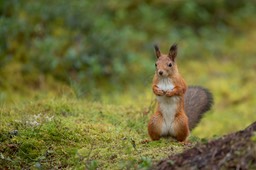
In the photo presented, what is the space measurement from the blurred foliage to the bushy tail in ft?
8.98

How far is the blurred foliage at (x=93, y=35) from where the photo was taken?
9.85 m

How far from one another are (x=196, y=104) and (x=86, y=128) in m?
1.33

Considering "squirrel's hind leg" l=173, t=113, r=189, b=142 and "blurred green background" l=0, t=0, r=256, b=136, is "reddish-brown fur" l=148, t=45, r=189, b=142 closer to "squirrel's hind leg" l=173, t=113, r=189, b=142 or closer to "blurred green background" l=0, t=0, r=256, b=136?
"squirrel's hind leg" l=173, t=113, r=189, b=142

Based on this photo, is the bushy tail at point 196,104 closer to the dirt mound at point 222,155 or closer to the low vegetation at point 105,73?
the low vegetation at point 105,73

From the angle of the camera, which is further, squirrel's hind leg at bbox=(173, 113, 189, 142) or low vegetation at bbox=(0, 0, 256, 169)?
squirrel's hind leg at bbox=(173, 113, 189, 142)

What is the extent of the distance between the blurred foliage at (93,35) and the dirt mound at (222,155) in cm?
493

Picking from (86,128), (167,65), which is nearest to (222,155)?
(167,65)

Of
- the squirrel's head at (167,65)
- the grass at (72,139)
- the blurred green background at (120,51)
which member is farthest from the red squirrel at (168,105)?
the blurred green background at (120,51)

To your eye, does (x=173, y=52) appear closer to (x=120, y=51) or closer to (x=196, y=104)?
(x=196, y=104)

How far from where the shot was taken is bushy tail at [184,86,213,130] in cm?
634

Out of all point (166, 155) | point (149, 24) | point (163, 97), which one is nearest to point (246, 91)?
point (149, 24)

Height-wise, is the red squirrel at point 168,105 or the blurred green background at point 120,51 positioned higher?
the blurred green background at point 120,51

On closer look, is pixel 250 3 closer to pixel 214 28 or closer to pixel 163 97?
pixel 214 28

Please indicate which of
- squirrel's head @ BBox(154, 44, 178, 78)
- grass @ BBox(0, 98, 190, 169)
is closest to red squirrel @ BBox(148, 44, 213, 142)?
squirrel's head @ BBox(154, 44, 178, 78)
